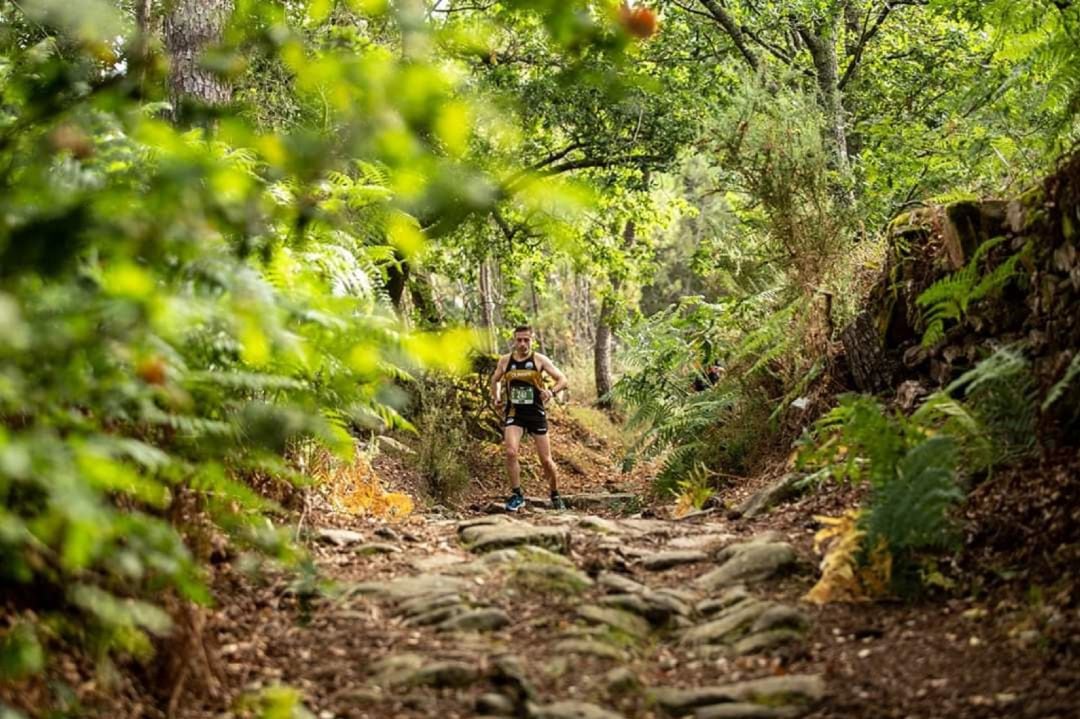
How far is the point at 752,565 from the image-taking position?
200 inches

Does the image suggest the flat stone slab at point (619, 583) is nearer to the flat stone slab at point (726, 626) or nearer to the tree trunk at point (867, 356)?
the flat stone slab at point (726, 626)

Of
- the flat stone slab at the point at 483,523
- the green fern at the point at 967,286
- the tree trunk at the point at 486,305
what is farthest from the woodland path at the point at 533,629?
the tree trunk at the point at 486,305

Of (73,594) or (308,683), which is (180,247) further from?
(308,683)

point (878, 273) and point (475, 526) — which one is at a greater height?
point (878, 273)

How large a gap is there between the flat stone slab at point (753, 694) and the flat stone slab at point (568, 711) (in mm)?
242

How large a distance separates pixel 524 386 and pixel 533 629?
5.44 meters

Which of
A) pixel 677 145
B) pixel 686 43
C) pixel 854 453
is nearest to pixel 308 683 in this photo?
pixel 854 453

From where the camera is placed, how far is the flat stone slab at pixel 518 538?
18.7 feet

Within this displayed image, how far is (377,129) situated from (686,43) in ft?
39.7

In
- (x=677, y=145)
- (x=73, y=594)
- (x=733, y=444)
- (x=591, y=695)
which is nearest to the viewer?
(x=73, y=594)

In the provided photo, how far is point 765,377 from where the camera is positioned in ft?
28.7

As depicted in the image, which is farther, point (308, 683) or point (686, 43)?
point (686, 43)

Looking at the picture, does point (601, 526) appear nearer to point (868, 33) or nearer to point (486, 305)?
point (868, 33)

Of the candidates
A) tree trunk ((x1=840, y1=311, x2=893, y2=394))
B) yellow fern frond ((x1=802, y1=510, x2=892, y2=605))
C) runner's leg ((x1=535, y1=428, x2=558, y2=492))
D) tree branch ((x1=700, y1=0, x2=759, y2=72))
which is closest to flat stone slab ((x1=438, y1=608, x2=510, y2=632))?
yellow fern frond ((x1=802, y1=510, x2=892, y2=605))
